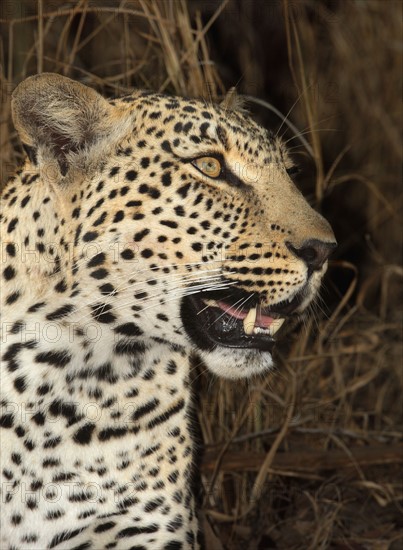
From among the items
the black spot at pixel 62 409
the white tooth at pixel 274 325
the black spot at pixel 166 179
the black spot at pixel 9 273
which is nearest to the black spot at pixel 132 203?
the black spot at pixel 166 179

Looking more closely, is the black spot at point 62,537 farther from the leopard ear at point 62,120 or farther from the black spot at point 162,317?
the leopard ear at point 62,120

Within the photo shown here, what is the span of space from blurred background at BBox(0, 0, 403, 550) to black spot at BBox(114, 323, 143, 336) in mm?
652

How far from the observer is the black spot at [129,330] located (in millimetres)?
3246

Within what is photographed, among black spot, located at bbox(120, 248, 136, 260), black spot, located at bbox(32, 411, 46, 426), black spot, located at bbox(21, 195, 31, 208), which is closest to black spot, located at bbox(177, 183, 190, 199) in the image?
black spot, located at bbox(120, 248, 136, 260)

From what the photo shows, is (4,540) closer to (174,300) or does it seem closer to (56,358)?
(56,358)

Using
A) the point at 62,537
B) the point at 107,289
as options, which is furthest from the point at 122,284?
the point at 62,537

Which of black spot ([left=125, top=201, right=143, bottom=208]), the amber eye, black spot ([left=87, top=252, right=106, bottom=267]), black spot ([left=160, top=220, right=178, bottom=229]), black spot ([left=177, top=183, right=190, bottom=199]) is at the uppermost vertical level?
the amber eye

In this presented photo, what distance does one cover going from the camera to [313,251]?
10.2 feet

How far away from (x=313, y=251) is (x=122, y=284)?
2.02ft

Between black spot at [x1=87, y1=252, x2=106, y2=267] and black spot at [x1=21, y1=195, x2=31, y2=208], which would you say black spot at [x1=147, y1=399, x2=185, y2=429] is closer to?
black spot at [x1=87, y1=252, x2=106, y2=267]

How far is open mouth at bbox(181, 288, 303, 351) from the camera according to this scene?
10.5ft

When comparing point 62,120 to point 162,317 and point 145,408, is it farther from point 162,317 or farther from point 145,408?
point 145,408

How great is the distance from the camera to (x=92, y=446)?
333cm

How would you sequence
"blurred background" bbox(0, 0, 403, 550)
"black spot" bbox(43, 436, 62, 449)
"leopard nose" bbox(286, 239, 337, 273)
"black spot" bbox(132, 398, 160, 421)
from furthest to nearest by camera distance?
1. "blurred background" bbox(0, 0, 403, 550)
2. "black spot" bbox(132, 398, 160, 421)
3. "black spot" bbox(43, 436, 62, 449)
4. "leopard nose" bbox(286, 239, 337, 273)
